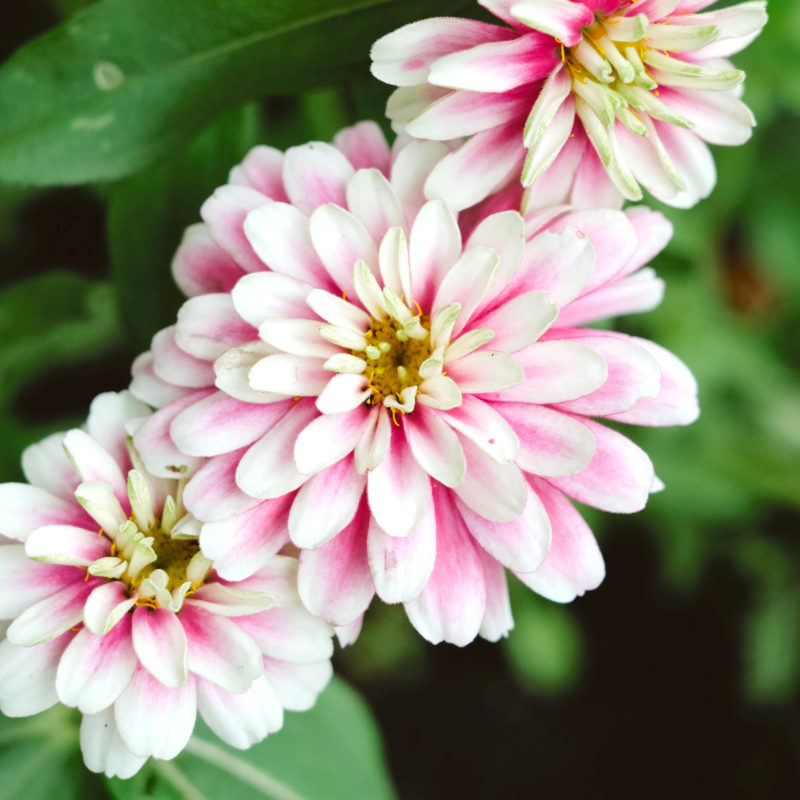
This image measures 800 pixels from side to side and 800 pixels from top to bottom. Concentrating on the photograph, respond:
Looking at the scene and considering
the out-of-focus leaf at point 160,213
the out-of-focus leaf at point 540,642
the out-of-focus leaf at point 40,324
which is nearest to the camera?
the out-of-focus leaf at point 160,213

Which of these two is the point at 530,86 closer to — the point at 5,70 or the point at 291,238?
the point at 291,238

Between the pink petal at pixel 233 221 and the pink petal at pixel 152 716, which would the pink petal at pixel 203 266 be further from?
the pink petal at pixel 152 716

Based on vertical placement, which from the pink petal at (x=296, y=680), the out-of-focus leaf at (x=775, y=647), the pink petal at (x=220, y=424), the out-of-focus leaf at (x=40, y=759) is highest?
the pink petal at (x=220, y=424)

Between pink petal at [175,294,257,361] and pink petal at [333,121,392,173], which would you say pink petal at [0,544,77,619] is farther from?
pink petal at [333,121,392,173]

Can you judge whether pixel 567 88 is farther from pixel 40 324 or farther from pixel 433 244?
pixel 40 324

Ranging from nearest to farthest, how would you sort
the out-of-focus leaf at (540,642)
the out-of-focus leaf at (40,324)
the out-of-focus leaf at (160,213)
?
the out-of-focus leaf at (160,213) → the out-of-focus leaf at (40,324) → the out-of-focus leaf at (540,642)

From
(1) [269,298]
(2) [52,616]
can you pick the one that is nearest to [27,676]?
(2) [52,616]

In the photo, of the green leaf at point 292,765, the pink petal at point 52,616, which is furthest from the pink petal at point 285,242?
the green leaf at point 292,765
